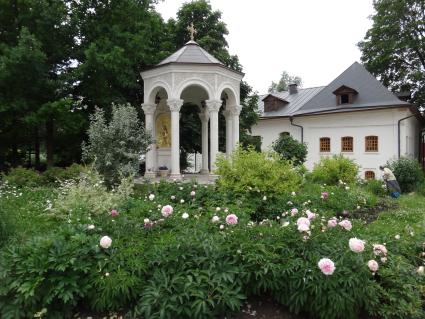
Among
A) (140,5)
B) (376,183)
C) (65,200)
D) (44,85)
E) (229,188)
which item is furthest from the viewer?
(140,5)

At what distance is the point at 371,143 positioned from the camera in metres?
24.0

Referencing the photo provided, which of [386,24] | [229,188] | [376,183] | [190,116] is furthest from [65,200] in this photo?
[386,24]

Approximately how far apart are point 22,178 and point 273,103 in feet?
77.0

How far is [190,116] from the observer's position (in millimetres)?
21875

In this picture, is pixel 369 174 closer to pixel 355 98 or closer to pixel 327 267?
pixel 355 98

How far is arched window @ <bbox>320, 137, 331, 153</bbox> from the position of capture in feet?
85.5

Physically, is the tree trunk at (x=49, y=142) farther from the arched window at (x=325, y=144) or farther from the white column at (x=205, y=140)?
the arched window at (x=325, y=144)

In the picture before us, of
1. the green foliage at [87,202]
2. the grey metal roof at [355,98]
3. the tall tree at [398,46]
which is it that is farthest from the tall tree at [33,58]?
the tall tree at [398,46]

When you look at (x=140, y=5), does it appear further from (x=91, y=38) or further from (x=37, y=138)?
(x=37, y=138)

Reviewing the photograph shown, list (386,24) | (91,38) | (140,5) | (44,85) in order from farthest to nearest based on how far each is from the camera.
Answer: (386,24) → (140,5) → (91,38) → (44,85)

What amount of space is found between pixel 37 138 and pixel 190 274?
17.3 m

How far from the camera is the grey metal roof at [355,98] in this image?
2370cm

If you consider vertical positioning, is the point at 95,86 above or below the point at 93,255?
above

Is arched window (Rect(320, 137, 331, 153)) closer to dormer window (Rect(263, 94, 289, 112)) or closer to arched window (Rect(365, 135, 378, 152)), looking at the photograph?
arched window (Rect(365, 135, 378, 152))
